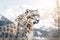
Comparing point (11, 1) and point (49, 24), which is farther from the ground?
point (11, 1)

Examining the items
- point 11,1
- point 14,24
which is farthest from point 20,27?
point 11,1

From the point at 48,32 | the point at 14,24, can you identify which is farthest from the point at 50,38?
the point at 14,24

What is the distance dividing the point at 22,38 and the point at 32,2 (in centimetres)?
58

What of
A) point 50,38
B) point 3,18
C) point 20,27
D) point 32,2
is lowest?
point 50,38

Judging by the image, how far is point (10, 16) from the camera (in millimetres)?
2137

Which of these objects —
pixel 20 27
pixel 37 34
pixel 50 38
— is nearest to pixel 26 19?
pixel 20 27

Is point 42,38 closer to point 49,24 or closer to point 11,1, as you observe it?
point 49,24

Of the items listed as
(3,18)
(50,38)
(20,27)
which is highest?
(3,18)

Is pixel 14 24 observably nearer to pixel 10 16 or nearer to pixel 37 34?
pixel 10 16

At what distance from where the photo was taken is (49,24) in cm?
217

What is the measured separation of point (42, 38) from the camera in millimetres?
2133

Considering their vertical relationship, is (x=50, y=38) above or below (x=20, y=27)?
below

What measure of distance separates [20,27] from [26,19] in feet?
0.50

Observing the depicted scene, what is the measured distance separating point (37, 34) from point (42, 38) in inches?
3.8
